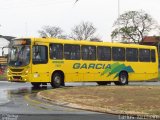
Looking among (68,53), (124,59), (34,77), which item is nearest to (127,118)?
(34,77)

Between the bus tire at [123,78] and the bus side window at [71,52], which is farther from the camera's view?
the bus tire at [123,78]

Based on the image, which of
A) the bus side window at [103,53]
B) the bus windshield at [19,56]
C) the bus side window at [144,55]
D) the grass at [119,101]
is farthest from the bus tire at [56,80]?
the bus side window at [144,55]

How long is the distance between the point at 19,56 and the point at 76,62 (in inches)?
157

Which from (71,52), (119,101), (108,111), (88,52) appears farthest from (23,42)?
(108,111)

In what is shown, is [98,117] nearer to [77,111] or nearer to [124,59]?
[77,111]

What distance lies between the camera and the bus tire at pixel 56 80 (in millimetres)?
28664

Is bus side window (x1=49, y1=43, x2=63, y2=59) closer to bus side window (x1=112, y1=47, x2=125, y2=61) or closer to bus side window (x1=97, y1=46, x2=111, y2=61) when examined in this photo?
bus side window (x1=97, y1=46, x2=111, y2=61)

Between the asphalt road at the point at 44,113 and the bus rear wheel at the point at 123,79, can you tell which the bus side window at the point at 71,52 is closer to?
the bus rear wheel at the point at 123,79

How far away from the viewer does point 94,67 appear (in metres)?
31.7

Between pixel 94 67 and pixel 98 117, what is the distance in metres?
17.6

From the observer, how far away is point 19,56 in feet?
92.4

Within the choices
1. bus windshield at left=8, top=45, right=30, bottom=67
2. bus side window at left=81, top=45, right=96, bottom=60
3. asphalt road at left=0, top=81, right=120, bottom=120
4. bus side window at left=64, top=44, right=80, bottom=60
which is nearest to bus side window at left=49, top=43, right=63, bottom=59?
bus side window at left=64, top=44, right=80, bottom=60

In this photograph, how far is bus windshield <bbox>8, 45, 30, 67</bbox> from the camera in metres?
27.8

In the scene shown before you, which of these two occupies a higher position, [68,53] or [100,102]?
[68,53]
